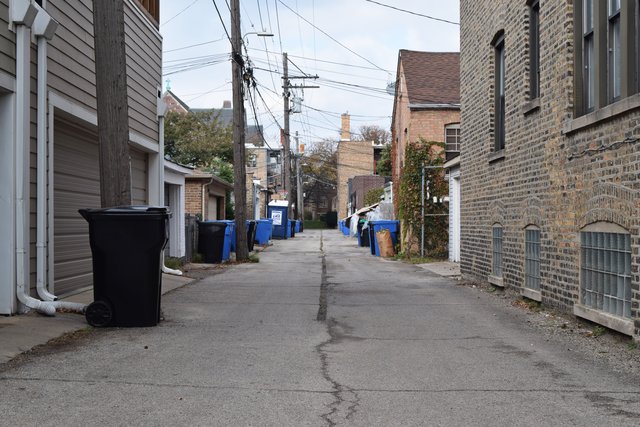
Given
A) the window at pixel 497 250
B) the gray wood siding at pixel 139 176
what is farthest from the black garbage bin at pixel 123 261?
the gray wood siding at pixel 139 176

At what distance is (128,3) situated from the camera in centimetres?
1337

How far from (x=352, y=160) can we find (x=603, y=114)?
73.1 meters

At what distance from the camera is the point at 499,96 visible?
1294cm

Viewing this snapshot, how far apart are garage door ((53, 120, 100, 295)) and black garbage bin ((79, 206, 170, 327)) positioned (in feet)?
8.97

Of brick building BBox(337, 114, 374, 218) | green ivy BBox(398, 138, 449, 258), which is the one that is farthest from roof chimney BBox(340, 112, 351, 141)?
green ivy BBox(398, 138, 449, 258)

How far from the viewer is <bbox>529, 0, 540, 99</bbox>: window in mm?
10734

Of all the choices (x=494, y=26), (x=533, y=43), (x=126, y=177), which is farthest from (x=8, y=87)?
(x=494, y=26)

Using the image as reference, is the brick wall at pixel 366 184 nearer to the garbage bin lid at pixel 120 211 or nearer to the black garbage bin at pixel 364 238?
the black garbage bin at pixel 364 238

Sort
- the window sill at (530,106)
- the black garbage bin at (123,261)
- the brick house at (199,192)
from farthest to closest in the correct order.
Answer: the brick house at (199,192) < the window sill at (530,106) < the black garbage bin at (123,261)

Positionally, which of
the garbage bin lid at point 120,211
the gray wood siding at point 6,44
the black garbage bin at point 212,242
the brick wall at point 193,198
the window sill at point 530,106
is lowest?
the black garbage bin at point 212,242

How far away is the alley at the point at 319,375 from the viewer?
4816mm

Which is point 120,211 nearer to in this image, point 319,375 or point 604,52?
point 319,375

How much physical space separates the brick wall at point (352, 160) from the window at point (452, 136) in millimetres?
52978

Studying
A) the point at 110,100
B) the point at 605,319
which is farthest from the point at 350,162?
the point at 605,319
